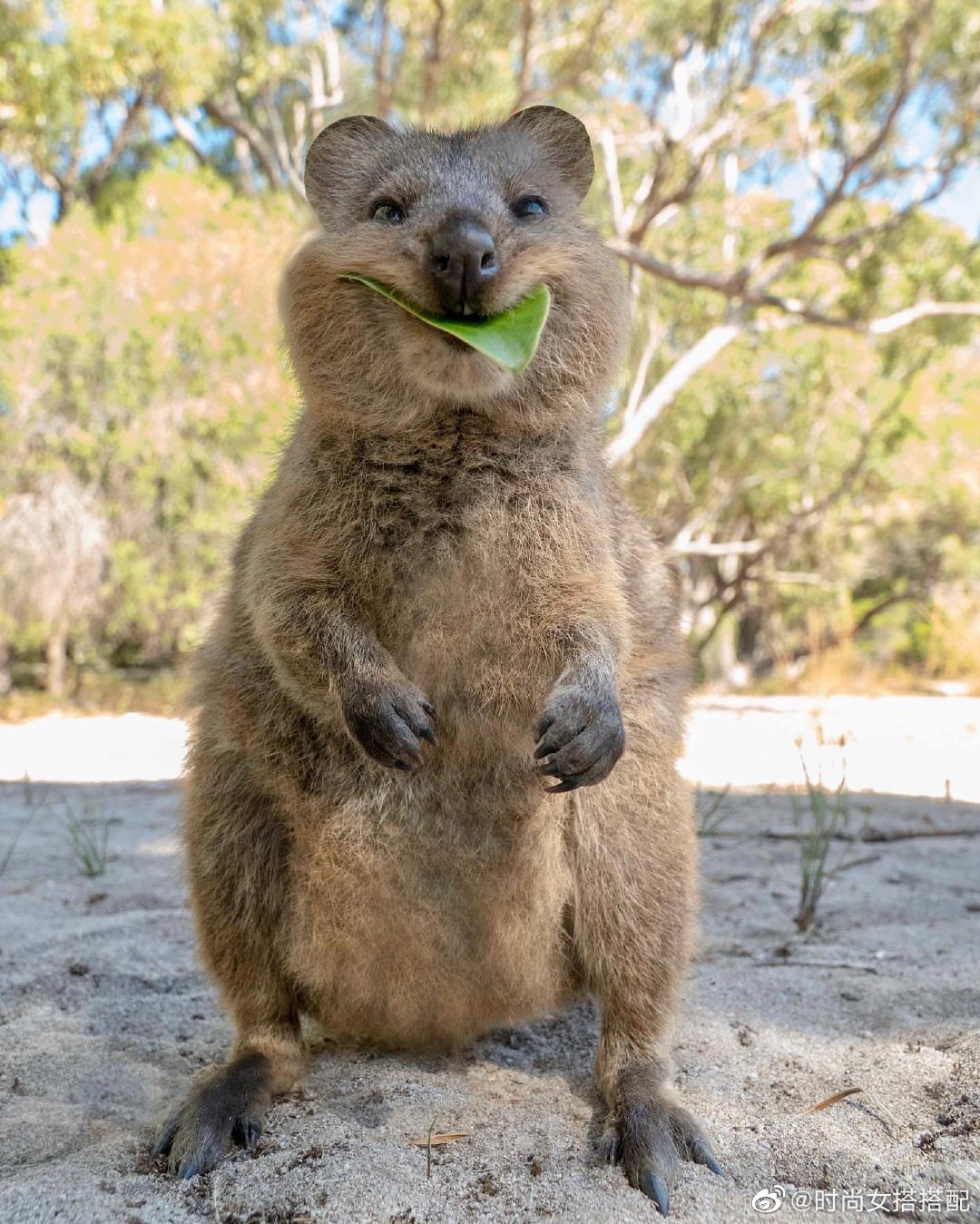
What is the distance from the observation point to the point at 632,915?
2.35 m

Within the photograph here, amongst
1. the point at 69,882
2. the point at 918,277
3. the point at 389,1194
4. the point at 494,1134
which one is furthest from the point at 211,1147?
the point at 918,277

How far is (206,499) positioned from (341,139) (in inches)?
392

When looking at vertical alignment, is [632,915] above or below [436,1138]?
above

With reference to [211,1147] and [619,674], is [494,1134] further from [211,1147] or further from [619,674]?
[619,674]

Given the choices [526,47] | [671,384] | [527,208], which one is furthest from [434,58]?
[527,208]

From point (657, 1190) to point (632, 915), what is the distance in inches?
22.8

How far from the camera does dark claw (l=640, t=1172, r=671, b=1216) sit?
1.90 meters

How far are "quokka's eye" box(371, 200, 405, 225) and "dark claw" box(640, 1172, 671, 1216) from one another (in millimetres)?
2134

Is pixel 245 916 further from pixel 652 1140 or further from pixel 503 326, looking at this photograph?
pixel 503 326

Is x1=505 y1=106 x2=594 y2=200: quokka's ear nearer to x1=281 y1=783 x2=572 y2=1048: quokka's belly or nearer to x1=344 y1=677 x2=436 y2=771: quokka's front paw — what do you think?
x1=344 y1=677 x2=436 y2=771: quokka's front paw

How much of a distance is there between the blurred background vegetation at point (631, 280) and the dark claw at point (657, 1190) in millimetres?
9110

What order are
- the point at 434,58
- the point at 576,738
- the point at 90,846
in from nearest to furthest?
the point at 576,738, the point at 90,846, the point at 434,58

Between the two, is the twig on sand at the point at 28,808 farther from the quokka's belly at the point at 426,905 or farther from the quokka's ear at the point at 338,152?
the quokka's ear at the point at 338,152

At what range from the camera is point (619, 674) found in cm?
238
